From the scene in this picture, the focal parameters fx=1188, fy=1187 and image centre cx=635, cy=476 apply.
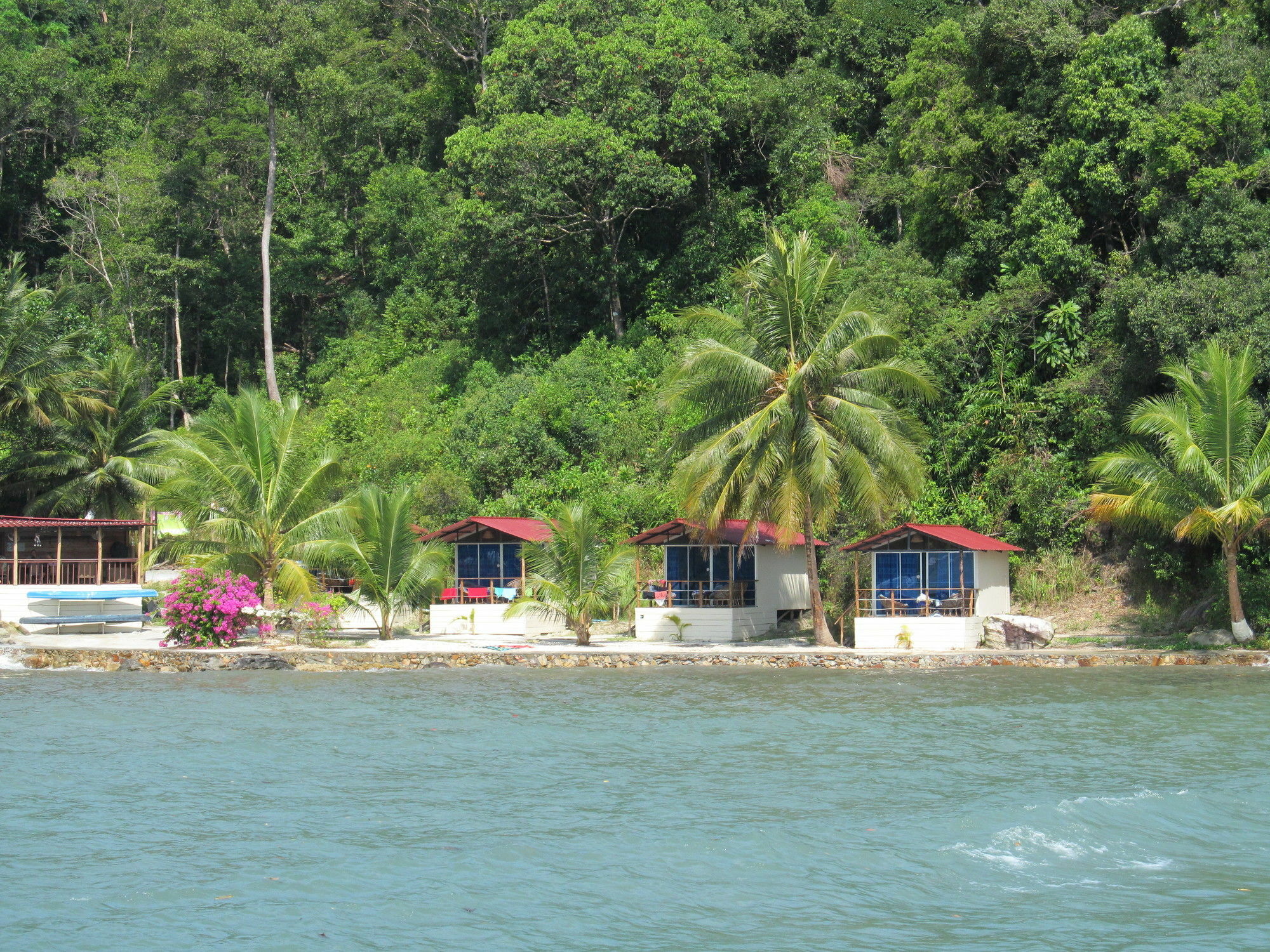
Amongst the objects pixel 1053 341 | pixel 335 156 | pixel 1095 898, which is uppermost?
pixel 335 156

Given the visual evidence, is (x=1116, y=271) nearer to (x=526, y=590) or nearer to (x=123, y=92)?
(x=526, y=590)

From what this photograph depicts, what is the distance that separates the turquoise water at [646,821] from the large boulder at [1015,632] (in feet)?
13.1

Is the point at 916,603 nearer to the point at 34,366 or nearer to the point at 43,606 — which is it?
the point at 43,606

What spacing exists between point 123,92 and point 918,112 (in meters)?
35.3

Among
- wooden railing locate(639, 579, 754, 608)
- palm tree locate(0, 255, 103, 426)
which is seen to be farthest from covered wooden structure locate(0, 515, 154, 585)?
wooden railing locate(639, 579, 754, 608)

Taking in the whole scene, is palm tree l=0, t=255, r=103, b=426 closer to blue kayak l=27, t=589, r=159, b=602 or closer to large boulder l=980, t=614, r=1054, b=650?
blue kayak l=27, t=589, r=159, b=602

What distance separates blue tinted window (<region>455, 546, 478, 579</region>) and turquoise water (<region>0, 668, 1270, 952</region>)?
9.50 metres

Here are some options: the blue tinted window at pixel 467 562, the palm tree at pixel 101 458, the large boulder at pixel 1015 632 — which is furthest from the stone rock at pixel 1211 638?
the palm tree at pixel 101 458

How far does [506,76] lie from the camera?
36281 mm

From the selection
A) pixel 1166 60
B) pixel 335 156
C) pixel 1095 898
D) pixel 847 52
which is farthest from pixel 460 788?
pixel 335 156

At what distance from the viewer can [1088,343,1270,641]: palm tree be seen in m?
21.4

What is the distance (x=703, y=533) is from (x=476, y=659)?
5451 mm

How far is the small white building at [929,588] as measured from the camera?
77.9ft

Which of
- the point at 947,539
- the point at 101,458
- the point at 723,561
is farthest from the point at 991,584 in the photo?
the point at 101,458
